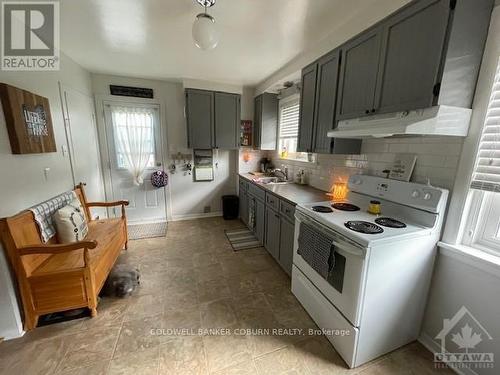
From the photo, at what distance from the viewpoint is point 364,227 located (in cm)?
143

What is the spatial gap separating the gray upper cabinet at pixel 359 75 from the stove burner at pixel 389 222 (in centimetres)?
83

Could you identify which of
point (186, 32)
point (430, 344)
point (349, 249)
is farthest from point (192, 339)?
point (186, 32)

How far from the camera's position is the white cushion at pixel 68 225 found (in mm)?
1970

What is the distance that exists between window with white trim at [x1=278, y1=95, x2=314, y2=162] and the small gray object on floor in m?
2.58

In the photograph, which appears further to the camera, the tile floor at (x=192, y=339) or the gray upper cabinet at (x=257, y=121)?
the gray upper cabinet at (x=257, y=121)

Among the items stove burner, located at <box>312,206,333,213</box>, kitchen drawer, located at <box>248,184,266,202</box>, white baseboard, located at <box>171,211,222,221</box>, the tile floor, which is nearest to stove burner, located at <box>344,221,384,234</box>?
stove burner, located at <box>312,206,333,213</box>

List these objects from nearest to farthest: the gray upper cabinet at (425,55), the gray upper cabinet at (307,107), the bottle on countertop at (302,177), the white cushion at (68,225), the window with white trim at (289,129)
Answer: the gray upper cabinet at (425,55) → the white cushion at (68,225) → the gray upper cabinet at (307,107) → the bottle on countertop at (302,177) → the window with white trim at (289,129)

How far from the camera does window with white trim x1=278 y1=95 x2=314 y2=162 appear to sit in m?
3.27

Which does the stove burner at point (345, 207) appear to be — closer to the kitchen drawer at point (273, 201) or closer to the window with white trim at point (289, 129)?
the kitchen drawer at point (273, 201)

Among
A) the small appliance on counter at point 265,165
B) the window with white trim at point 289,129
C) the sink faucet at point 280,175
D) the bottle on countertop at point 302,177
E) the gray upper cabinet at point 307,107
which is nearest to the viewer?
the gray upper cabinet at point 307,107

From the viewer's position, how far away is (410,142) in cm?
166

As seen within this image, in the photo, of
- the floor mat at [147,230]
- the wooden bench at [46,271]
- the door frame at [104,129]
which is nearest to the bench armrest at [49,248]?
the wooden bench at [46,271]

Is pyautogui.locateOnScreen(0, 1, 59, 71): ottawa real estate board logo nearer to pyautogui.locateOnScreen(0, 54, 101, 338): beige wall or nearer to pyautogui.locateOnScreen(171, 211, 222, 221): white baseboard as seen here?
pyautogui.locateOnScreen(0, 54, 101, 338): beige wall

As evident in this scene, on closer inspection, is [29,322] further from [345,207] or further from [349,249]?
[345,207]
